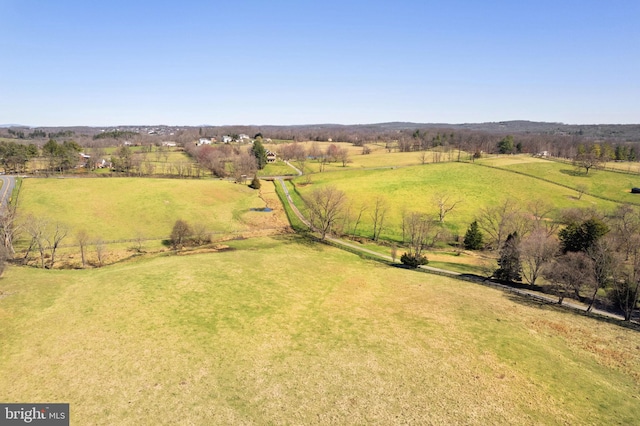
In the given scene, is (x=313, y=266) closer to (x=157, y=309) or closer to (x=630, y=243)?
(x=157, y=309)

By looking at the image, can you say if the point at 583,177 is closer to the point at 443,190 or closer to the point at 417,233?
the point at 443,190

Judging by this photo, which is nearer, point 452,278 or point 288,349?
point 288,349

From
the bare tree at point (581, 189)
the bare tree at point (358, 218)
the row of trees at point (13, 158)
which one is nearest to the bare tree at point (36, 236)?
the bare tree at point (358, 218)

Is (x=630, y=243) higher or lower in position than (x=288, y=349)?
higher

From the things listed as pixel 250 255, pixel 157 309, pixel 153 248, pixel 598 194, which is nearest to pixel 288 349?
pixel 157 309

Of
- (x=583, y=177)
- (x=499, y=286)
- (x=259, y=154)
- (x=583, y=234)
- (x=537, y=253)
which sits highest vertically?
(x=259, y=154)

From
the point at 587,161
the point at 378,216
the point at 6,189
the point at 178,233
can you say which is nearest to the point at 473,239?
the point at 378,216
